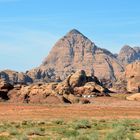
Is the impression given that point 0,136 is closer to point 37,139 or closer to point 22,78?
point 37,139

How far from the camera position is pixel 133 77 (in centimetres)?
14350

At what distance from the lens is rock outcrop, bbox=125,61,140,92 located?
137125 millimetres

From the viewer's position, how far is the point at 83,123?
3647cm

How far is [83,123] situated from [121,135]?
9.95 meters

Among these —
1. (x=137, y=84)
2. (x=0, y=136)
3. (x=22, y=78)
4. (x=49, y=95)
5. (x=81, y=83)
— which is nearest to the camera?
(x=0, y=136)

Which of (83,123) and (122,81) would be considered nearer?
(83,123)

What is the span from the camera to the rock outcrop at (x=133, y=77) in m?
137

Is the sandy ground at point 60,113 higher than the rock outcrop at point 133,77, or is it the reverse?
the rock outcrop at point 133,77

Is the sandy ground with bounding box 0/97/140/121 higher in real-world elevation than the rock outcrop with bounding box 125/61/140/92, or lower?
lower

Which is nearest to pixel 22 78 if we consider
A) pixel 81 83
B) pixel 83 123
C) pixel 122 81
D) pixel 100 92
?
pixel 122 81

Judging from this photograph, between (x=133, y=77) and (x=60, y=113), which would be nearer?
(x=60, y=113)

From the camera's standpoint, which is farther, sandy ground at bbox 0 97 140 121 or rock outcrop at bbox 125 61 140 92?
rock outcrop at bbox 125 61 140 92

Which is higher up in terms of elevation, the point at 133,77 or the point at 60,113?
the point at 133,77

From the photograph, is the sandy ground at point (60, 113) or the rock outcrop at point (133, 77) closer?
the sandy ground at point (60, 113)
